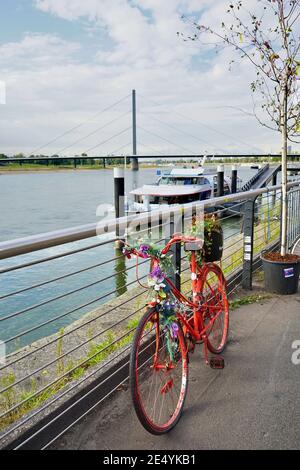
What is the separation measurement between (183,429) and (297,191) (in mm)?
4583

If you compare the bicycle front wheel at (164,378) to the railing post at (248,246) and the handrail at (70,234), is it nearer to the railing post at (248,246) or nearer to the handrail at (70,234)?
the handrail at (70,234)

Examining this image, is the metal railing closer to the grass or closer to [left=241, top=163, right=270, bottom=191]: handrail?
Answer: the grass

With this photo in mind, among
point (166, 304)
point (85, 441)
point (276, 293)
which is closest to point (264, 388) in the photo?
point (166, 304)

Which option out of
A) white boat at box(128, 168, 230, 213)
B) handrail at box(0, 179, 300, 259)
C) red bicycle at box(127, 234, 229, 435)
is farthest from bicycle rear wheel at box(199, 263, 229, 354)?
white boat at box(128, 168, 230, 213)

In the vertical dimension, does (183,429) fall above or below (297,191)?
below

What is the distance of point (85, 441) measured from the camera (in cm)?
224

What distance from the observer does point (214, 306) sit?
3.14 metres

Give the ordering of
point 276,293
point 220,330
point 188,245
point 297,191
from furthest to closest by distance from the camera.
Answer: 1. point 297,191
2. point 276,293
3. point 220,330
4. point 188,245

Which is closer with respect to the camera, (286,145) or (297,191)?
(286,145)

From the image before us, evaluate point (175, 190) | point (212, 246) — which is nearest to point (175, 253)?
point (212, 246)

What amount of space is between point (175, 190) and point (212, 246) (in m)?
21.0

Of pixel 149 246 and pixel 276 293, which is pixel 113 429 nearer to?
pixel 149 246

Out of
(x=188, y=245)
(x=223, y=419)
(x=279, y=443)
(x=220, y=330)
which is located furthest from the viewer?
(x=220, y=330)

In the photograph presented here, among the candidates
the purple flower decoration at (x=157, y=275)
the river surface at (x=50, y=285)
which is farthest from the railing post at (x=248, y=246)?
the purple flower decoration at (x=157, y=275)
